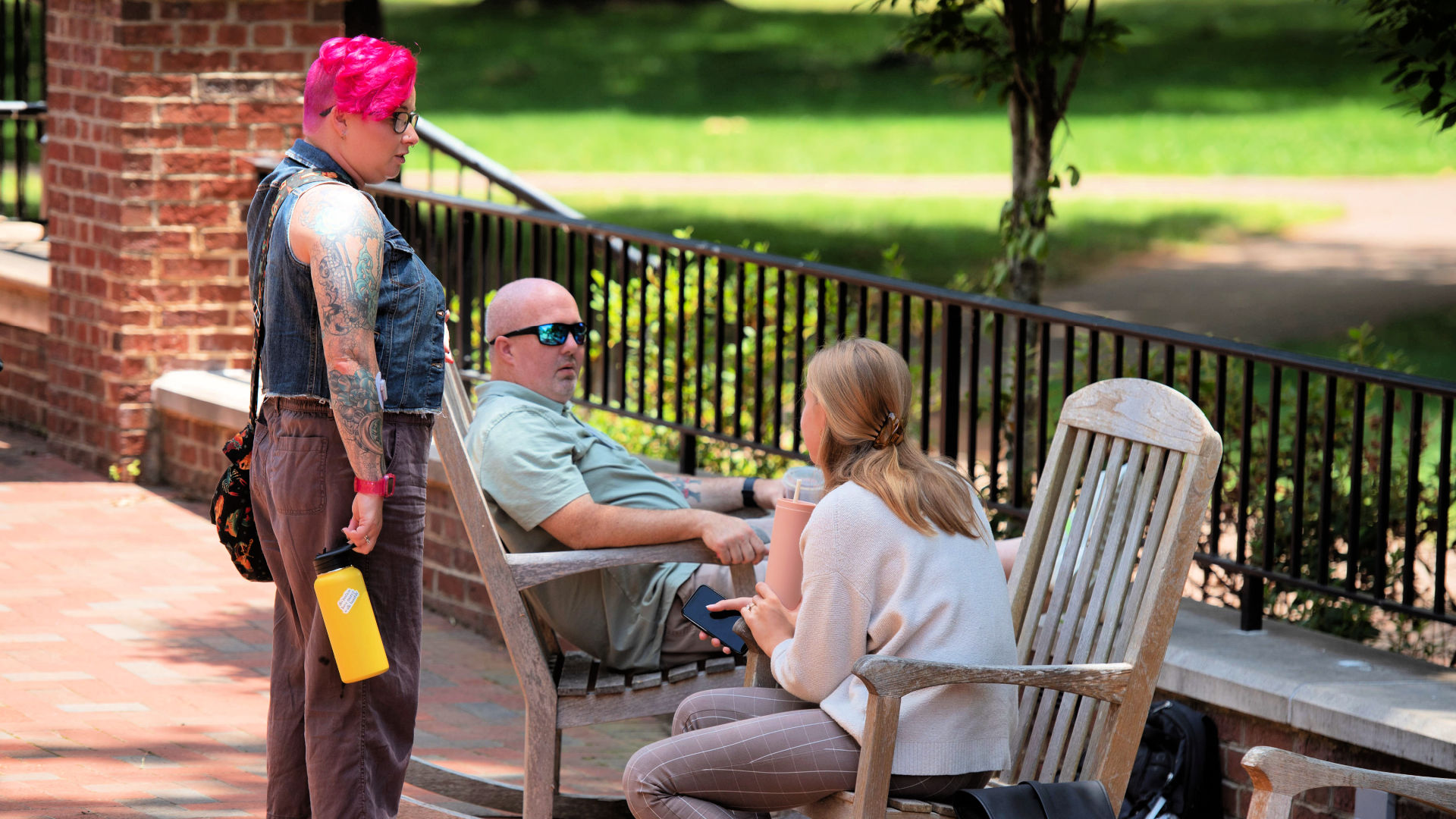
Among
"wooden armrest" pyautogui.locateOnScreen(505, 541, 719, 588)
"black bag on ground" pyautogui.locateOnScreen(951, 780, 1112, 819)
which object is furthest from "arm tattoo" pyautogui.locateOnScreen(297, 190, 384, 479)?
"black bag on ground" pyautogui.locateOnScreen(951, 780, 1112, 819)

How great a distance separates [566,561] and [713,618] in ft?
1.12

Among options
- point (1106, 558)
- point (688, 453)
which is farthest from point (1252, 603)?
point (688, 453)

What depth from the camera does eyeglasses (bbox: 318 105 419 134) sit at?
130 inches

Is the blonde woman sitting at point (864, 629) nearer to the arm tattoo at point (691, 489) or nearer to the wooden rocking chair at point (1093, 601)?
the wooden rocking chair at point (1093, 601)

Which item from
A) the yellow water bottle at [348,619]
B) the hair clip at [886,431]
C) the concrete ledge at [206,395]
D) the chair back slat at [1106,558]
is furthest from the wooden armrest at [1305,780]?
the concrete ledge at [206,395]

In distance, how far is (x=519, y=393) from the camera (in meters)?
4.14

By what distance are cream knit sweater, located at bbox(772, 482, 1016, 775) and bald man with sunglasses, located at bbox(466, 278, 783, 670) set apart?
2.61 ft

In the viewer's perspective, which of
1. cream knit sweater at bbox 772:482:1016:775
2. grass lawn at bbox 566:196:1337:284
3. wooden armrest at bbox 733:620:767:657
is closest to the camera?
cream knit sweater at bbox 772:482:1016:775

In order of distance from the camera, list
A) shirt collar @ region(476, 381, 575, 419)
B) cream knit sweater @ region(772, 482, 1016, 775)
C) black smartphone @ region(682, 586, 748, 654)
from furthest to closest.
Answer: shirt collar @ region(476, 381, 575, 419)
black smartphone @ region(682, 586, 748, 654)
cream knit sweater @ region(772, 482, 1016, 775)

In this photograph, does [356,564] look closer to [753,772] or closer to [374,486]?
[374,486]

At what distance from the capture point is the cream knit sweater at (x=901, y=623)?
10.0ft

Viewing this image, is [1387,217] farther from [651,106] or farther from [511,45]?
[511,45]

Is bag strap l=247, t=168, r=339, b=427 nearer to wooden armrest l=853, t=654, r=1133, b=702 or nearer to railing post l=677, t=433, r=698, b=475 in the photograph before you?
wooden armrest l=853, t=654, r=1133, b=702

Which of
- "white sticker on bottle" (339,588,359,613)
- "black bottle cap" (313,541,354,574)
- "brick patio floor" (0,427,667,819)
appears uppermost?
"black bottle cap" (313,541,354,574)
